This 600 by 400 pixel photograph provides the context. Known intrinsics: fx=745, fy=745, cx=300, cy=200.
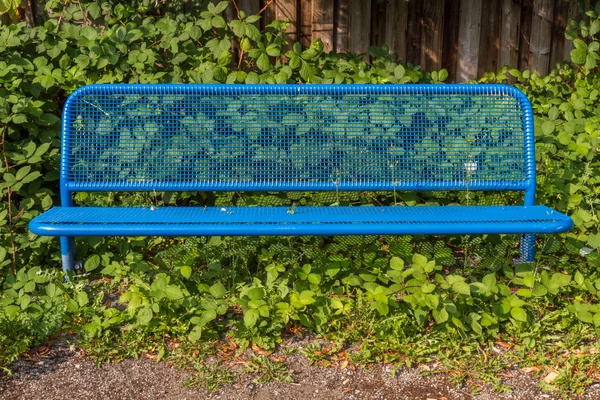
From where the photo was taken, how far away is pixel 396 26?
5371 millimetres

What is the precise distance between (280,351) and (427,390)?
2.13 feet

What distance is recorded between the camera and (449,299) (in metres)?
3.28

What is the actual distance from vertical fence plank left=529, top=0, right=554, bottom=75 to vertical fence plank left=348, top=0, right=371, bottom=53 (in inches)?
50.3

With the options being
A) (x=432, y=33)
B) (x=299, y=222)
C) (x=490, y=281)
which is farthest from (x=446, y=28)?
(x=299, y=222)

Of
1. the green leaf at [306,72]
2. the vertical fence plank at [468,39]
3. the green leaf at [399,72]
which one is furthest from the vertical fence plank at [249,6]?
the vertical fence plank at [468,39]

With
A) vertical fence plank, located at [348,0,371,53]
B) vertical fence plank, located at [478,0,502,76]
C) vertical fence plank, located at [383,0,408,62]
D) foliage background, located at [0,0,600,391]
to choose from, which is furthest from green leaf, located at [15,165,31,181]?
vertical fence plank, located at [478,0,502,76]

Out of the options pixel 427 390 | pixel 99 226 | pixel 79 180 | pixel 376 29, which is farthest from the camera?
pixel 376 29

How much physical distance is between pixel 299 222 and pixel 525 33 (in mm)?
3192

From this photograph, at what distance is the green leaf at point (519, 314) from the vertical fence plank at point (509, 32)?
2.81 meters

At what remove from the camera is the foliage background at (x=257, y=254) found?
3.24 metres

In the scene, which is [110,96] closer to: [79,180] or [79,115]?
[79,115]

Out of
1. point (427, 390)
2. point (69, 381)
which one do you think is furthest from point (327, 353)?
point (69, 381)

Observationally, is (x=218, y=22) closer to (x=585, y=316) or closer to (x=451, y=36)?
(x=451, y=36)

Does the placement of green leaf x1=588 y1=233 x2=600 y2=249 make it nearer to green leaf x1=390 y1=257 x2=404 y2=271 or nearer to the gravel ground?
the gravel ground
